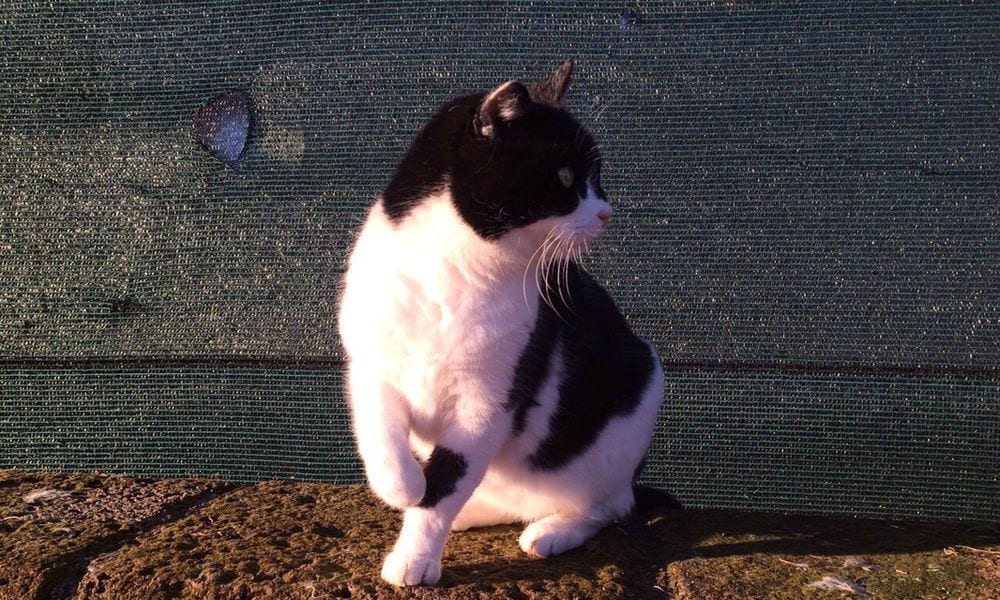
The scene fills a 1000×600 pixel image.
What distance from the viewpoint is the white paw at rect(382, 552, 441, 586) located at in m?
1.43

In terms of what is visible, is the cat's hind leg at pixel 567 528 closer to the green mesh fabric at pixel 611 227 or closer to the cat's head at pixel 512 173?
the cat's head at pixel 512 173

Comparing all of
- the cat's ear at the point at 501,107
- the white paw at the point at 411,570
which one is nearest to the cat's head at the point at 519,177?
the cat's ear at the point at 501,107

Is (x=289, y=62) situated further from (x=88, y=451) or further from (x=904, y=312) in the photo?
(x=904, y=312)

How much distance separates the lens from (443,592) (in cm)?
143

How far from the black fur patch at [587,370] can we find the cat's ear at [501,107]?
35 cm

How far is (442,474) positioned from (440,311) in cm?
27

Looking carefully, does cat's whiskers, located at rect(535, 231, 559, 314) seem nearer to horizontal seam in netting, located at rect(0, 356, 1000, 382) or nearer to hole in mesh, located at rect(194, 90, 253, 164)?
horizontal seam in netting, located at rect(0, 356, 1000, 382)

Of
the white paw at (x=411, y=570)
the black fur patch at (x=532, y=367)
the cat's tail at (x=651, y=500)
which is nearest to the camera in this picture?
the white paw at (x=411, y=570)

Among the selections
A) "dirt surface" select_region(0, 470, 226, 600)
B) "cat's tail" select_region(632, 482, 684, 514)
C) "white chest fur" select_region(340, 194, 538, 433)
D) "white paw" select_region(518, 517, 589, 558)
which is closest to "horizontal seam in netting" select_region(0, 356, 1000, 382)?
"dirt surface" select_region(0, 470, 226, 600)

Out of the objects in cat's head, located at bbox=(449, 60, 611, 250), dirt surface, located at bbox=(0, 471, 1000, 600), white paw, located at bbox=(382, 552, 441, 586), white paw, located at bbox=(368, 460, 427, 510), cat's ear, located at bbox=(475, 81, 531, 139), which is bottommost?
dirt surface, located at bbox=(0, 471, 1000, 600)

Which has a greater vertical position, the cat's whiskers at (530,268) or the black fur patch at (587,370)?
the cat's whiskers at (530,268)

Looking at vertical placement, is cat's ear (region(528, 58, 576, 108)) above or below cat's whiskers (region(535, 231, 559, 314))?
above

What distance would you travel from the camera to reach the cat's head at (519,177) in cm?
146

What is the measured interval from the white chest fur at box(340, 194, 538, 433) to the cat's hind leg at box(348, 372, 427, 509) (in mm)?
22
